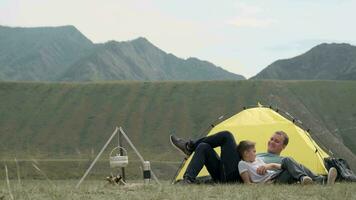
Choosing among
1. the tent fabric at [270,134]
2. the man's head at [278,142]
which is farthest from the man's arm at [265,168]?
the tent fabric at [270,134]

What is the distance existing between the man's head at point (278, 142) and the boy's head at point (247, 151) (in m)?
1.13

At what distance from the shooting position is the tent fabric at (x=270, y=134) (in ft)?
44.5

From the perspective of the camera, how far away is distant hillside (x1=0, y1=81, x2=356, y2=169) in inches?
3469

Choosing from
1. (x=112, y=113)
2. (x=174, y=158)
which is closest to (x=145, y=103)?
(x=112, y=113)

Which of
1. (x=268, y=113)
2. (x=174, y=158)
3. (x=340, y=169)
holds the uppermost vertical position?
(x=268, y=113)

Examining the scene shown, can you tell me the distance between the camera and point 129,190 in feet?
28.3

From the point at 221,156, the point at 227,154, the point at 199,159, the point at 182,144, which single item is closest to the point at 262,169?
the point at 227,154

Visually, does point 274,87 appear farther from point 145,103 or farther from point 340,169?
point 340,169

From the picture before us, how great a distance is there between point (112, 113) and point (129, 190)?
3616 inches

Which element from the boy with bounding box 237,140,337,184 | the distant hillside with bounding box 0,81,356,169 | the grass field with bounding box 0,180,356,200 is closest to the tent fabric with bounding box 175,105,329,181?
the boy with bounding box 237,140,337,184

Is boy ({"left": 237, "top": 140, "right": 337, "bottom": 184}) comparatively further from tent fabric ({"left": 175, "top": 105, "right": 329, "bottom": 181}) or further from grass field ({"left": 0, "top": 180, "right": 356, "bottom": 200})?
tent fabric ({"left": 175, "top": 105, "right": 329, "bottom": 181})

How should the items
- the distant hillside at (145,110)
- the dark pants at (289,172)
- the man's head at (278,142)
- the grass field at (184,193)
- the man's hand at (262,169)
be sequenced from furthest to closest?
the distant hillside at (145,110), the man's head at (278,142), the man's hand at (262,169), the dark pants at (289,172), the grass field at (184,193)

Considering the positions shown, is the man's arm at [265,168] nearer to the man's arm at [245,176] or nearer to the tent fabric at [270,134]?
the man's arm at [245,176]

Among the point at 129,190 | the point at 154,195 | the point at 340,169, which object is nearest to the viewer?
the point at 154,195
